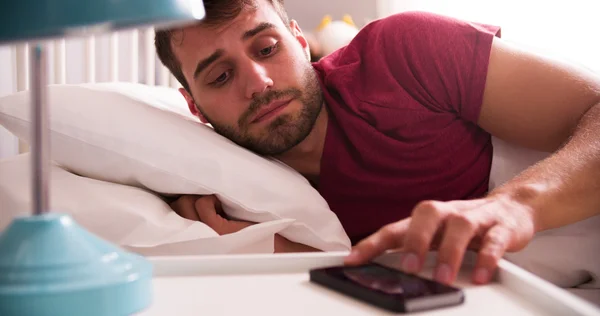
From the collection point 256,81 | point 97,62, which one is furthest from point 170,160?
point 97,62

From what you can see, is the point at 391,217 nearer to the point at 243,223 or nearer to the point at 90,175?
the point at 243,223

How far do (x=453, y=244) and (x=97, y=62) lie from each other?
172cm

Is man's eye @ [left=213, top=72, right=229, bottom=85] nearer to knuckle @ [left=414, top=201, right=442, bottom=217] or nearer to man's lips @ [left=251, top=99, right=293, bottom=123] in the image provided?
man's lips @ [left=251, top=99, right=293, bottom=123]

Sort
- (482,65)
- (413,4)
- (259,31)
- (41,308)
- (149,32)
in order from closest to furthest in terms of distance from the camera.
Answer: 1. (41,308)
2. (482,65)
3. (259,31)
4. (149,32)
5. (413,4)

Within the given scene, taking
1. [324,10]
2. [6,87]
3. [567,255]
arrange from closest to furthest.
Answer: [567,255], [6,87], [324,10]

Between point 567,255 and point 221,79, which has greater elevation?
point 221,79

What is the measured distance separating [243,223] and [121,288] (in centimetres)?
59

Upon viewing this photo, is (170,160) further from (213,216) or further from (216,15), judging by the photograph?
(216,15)

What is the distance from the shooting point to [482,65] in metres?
1.20

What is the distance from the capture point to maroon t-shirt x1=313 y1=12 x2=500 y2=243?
123cm

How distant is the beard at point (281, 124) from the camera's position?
126 cm

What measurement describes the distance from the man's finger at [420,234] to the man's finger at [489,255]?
49mm

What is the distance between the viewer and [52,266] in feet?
1.63

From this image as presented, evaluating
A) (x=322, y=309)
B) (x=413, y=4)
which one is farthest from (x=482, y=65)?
(x=413, y=4)
